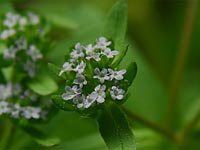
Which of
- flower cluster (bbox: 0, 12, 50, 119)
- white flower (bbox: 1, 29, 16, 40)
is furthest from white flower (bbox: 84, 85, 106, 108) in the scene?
white flower (bbox: 1, 29, 16, 40)

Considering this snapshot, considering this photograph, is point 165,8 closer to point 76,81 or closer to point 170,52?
point 170,52

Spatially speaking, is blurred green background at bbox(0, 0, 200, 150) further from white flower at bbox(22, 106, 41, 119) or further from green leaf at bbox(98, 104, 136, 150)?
green leaf at bbox(98, 104, 136, 150)

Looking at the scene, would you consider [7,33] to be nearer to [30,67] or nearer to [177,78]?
[30,67]

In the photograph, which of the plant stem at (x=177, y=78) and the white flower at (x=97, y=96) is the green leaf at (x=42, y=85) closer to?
the white flower at (x=97, y=96)

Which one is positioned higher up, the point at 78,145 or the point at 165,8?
the point at 165,8

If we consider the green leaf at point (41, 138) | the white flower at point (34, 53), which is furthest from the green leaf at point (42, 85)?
the green leaf at point (41, 138)

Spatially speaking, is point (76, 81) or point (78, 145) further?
point (78, 145)

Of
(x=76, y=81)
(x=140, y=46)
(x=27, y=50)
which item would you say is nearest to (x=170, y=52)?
(x=140, y=46)
